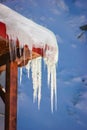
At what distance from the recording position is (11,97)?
185 inches

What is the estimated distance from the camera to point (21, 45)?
4.50 meters

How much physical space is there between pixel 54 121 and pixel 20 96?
149 centimetres

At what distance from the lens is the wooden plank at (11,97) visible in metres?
4.62

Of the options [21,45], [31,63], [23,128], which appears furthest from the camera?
[23,128]

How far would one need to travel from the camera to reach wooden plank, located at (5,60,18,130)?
15.2ft

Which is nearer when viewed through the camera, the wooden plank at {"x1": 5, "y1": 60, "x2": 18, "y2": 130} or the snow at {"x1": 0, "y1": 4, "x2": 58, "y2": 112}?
the snow at {"x1": 0, "y1": 4, "x2": 58, "y2": 112}

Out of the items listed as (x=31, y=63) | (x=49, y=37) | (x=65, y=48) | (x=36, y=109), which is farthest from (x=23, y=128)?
(x=49, y=37)

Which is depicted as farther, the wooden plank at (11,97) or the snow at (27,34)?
the wooden plank at (11,97)

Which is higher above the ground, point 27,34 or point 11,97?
point 27,34

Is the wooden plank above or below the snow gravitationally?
below

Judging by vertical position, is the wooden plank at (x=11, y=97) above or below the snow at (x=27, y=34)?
below

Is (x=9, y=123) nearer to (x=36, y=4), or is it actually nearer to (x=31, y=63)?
(x=31, y=63)

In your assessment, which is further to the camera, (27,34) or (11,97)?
(11,97)

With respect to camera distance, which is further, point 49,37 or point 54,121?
point 54,121
